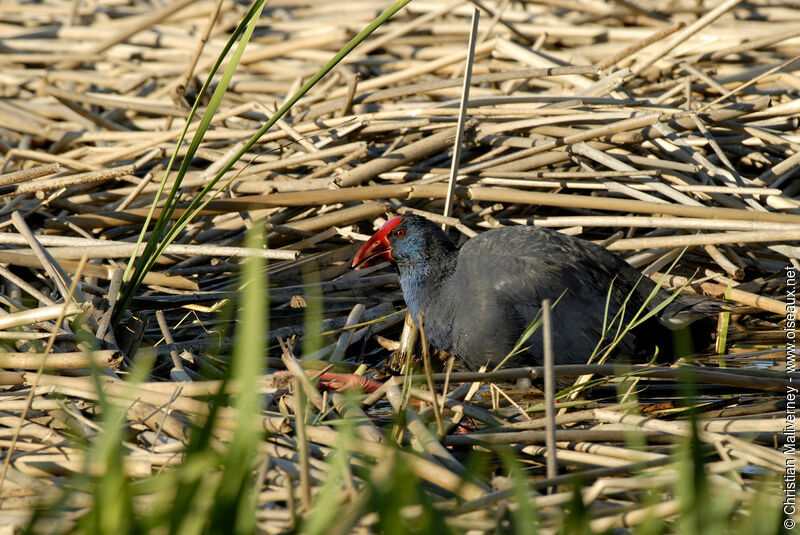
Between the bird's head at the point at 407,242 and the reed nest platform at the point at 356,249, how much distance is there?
0.95 ft

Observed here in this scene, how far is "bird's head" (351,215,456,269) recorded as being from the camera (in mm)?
3789

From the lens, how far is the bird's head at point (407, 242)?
3.79 m

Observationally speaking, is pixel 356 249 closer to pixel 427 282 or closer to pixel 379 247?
pixel 379 247

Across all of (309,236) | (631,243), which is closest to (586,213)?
(631,243)

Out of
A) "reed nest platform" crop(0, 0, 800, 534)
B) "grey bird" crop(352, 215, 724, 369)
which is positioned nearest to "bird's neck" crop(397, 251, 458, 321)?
"grey bird" crop(352, 215, 724, 369)

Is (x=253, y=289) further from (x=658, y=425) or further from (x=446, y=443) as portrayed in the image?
(x=658, y=425)

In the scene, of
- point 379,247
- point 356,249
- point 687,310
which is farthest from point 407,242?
point 687,310

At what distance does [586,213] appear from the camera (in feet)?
14.6

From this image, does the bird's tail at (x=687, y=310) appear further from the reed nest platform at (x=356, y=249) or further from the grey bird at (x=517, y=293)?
the reed nest platform at (x=356, y=249)

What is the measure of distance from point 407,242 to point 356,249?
1.86 ft

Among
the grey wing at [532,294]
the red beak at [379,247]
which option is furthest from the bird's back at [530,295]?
the red beak at [379,247]

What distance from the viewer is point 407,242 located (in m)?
3.80

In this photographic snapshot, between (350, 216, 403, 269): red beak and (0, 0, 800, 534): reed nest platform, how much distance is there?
0.24m

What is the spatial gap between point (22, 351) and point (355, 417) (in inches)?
50.3
